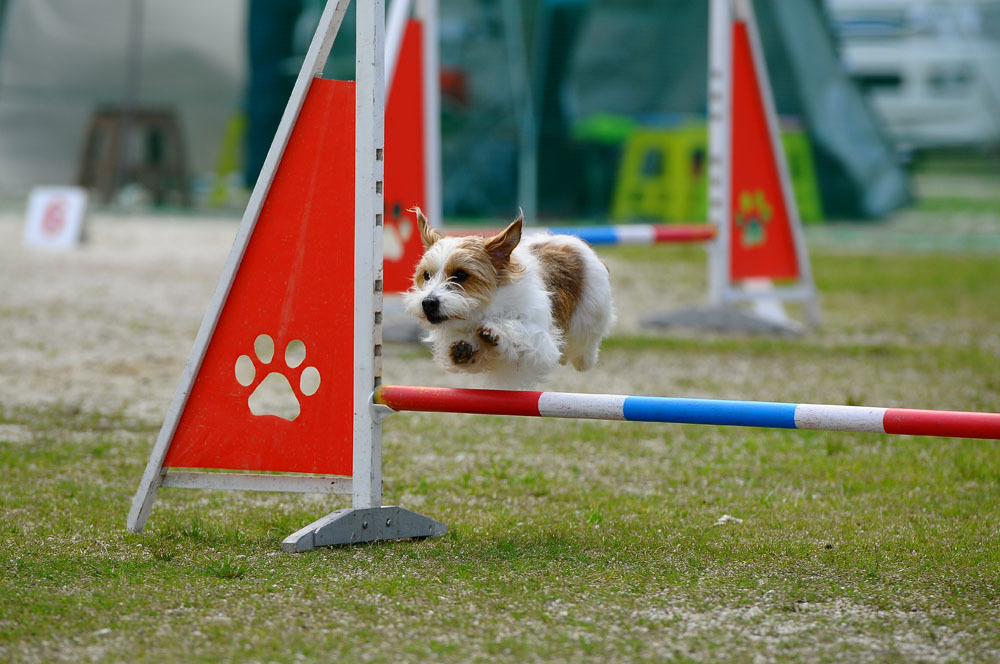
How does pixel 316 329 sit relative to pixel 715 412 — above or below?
above

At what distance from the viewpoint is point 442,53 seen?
57.1 ft

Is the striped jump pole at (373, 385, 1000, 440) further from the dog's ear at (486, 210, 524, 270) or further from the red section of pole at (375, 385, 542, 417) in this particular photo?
the dog's ear at (486, 210, 524, 270)

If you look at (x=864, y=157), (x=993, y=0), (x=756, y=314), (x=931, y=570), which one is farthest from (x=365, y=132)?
(x=993, y=0)

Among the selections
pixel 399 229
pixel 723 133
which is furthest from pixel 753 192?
pixel 399 229

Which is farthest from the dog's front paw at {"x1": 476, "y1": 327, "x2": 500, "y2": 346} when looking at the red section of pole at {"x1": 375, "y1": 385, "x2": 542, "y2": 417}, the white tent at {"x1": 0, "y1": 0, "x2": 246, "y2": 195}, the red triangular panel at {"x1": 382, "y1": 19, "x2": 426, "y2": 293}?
the white tent at {"x1": 0, "y1": 0, "x2": 246, "y2": 195}

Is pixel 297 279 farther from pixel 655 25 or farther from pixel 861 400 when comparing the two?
pixel 655 25

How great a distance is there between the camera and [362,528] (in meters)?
3.77

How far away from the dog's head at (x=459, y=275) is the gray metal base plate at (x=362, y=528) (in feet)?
2.13

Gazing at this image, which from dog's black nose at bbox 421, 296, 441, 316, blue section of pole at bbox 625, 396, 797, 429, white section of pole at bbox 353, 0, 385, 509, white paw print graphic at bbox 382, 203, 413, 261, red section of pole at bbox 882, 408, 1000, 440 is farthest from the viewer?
white paw print graphic at bbox 382, 203, 413, 261

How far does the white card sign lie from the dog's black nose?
36.2 ft

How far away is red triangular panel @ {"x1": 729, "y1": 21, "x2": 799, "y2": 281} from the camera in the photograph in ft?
27.9

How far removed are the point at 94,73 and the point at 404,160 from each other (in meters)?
13.8

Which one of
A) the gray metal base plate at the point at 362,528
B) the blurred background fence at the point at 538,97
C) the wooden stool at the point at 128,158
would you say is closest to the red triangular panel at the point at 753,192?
the gray metal base plate at the point at 362,528

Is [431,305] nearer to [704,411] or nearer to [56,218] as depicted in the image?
[704,411]
